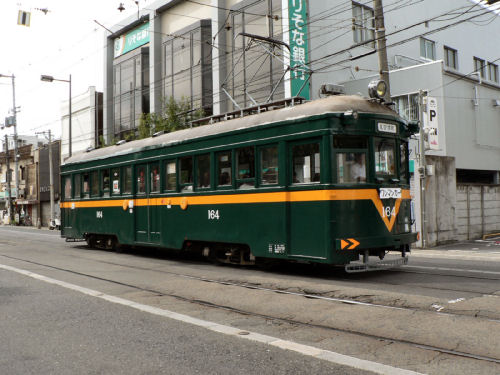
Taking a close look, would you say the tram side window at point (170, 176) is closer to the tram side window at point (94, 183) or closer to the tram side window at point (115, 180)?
the tram side window at point (115, 180)

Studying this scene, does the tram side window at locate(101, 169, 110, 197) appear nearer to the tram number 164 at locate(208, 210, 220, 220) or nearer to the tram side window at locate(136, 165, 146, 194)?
the tram side window at locate(136, 165, 146, 194)

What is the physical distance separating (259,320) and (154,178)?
735cm

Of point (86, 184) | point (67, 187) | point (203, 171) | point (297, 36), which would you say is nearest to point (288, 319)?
point (203, 171)

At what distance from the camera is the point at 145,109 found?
115 ft

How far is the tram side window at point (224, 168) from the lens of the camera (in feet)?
34.0

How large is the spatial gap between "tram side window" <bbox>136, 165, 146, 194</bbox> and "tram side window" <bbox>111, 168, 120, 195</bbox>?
1166mm

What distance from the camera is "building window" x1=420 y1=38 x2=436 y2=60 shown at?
96.8ft

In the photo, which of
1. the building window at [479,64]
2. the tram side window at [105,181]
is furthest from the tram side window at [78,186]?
the building window at [479,64]

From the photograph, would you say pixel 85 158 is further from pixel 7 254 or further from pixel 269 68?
pixel 269 68

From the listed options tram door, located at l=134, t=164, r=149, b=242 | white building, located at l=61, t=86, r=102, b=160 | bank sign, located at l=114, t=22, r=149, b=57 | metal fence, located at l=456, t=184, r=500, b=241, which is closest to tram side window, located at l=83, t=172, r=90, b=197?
tram door, located at l=134, t=164, r=149, b=242

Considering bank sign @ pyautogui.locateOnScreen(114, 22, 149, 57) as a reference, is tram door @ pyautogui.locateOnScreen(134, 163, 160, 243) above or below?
below

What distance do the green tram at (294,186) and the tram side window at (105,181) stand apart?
119 inches

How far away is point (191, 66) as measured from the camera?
2939 cm

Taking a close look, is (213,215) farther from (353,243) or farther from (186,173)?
(353,243)
